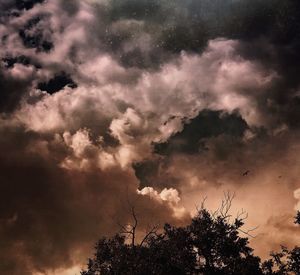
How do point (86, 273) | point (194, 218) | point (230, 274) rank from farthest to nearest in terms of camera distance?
point (86, 273) < point (194, 218) < point (230, 274)

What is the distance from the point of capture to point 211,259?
3753 centimetres

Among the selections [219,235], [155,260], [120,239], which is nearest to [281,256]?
[219,235]

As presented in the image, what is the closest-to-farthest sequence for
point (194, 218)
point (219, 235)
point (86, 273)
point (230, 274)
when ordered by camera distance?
point (230, 274)
point (219, 235)
point (194, 218)
point (86, 273)

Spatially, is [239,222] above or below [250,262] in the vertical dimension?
above

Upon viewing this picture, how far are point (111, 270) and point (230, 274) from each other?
38.1ft

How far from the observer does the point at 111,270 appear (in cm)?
3700

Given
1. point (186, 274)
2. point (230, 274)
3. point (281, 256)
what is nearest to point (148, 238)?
point (186, 274)

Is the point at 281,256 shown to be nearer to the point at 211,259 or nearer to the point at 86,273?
the point at 211,259

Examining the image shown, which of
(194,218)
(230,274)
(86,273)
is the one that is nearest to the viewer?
(230,274)

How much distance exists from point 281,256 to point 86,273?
22370 mm

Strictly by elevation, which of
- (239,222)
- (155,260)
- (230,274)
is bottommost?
(230,274)

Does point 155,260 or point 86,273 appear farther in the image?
point 86,273

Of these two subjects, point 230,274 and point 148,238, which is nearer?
point 230,274

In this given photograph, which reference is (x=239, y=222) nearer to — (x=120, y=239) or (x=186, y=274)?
(x=186, y=274)
